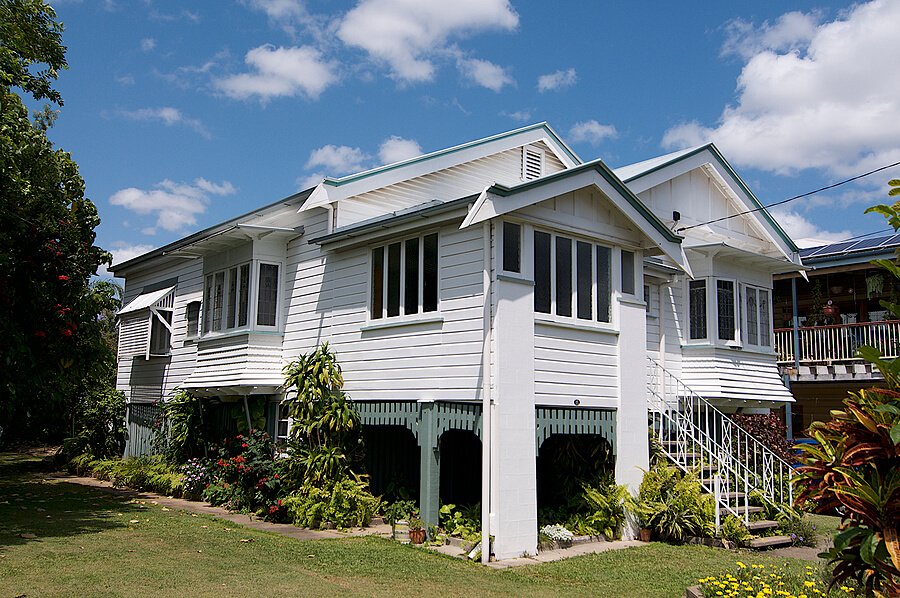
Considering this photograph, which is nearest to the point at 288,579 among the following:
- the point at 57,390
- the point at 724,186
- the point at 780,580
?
the point at 780,580

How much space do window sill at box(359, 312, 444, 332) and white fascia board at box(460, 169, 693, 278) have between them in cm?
196

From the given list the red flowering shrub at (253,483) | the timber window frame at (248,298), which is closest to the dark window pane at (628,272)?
the red flowering shrub at (253,483)

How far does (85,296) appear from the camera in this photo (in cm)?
1555

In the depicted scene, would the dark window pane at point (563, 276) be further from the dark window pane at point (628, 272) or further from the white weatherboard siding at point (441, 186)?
the white weatherboard siding at point (441, 186)

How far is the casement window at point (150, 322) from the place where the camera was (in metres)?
21.2

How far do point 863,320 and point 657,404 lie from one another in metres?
12.2

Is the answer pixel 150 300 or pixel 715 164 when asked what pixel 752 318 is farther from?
pixel 150 300

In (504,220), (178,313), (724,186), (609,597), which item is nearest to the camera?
(609,597)

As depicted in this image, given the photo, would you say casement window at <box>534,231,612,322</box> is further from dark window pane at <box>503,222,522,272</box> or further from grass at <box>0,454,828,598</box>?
grass at <box>0,454,828,598</box>

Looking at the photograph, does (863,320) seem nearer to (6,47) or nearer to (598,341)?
(598,341)

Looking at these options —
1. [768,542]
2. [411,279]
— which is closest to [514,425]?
[411,279]

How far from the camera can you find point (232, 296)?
17547 millimetres

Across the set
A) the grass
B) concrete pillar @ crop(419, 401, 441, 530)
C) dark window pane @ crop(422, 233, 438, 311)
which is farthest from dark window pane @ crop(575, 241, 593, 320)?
the grass

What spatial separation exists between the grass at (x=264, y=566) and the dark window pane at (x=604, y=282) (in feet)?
12.7
